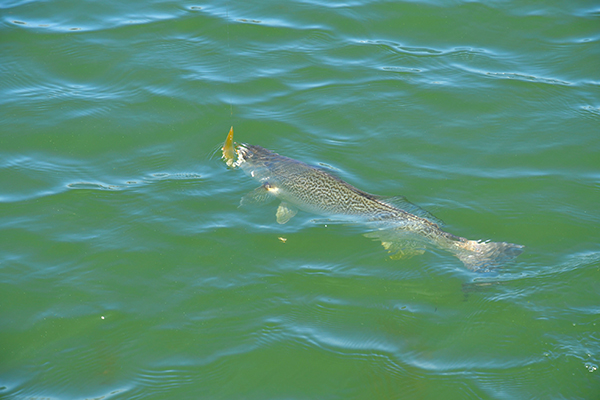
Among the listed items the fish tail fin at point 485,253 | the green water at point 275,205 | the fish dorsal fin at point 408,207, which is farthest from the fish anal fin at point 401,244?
the fish tail fin at point 485,253

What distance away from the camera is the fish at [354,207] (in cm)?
625

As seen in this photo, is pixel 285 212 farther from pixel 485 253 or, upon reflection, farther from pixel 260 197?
pixel 485 253

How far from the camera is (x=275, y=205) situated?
7219 millimetres

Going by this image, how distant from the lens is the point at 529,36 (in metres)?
10.2

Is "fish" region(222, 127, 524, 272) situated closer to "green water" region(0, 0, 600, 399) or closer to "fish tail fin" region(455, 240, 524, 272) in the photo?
"fish tail fin" region(455, 240, 524, 272)

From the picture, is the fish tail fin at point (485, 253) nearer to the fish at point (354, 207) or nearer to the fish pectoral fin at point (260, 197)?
the fish at point (354, 207)

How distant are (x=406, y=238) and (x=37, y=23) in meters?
7.96

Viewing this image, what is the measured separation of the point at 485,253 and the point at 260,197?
9.03 ft

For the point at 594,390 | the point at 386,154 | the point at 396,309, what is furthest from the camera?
the point at 386,154

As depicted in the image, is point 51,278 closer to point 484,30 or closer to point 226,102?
point 226,102

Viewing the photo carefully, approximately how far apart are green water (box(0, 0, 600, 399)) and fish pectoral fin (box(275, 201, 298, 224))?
0.11 m

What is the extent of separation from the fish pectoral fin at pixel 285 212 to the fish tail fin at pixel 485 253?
201cm

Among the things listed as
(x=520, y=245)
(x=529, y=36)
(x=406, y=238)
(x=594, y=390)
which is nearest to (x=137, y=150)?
(x=406, y=238)

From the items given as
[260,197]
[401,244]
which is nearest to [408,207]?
[401,244]
